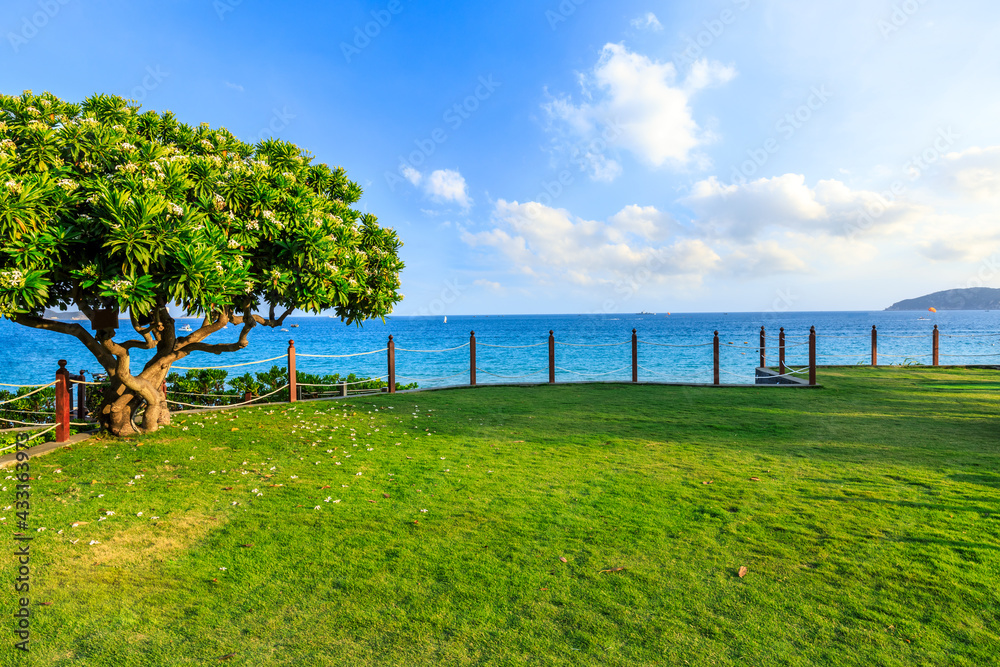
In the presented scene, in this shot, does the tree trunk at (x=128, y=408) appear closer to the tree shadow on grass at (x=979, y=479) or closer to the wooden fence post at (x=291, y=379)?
the wooden fence post at (x=291, y=379)

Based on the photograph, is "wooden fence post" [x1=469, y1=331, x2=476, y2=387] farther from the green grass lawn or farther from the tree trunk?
the tree trunk

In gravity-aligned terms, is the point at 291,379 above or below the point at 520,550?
above

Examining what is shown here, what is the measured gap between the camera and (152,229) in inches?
222

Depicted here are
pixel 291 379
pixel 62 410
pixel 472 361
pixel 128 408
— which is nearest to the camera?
pixel 62 410

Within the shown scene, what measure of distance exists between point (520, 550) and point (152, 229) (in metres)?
5.34

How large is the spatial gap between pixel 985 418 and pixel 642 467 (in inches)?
287

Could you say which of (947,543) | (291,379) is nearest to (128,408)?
(291,379)

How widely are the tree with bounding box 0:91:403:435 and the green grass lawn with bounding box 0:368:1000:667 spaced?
1.95 meters

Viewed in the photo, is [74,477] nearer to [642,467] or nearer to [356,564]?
[356,564]

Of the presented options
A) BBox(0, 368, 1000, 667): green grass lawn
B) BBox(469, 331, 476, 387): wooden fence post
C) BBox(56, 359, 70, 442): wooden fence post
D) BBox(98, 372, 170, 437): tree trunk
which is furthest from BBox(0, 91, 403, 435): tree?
BBox(469, 331, 476, 387): wooden fence post

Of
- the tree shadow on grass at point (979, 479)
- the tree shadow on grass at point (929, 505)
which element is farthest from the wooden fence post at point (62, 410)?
the tree shadow on grass at point (979, 479)

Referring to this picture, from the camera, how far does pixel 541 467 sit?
6.26m

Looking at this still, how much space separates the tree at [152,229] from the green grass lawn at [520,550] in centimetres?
195

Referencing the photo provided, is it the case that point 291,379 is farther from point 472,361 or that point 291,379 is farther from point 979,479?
point 979,479
